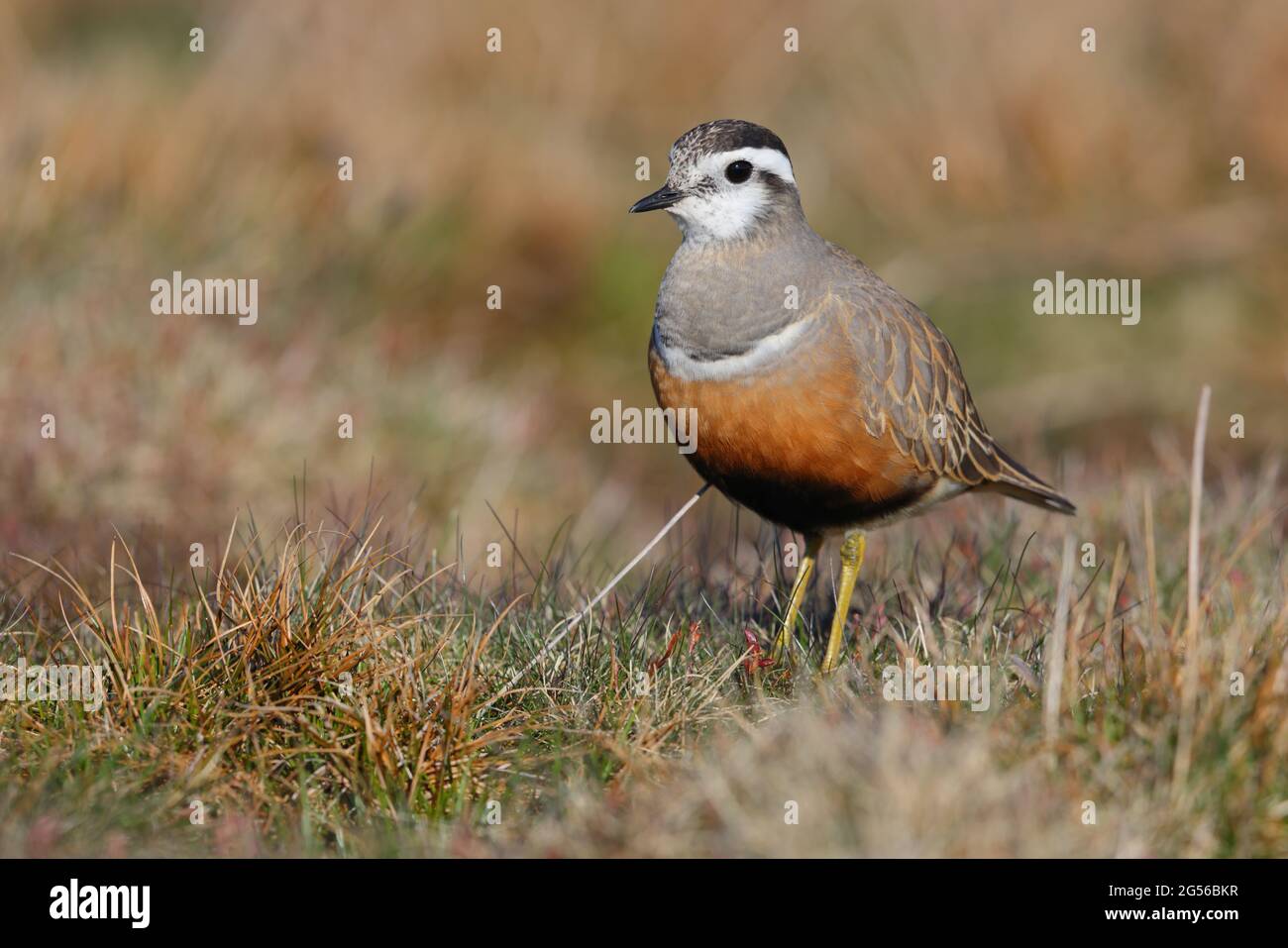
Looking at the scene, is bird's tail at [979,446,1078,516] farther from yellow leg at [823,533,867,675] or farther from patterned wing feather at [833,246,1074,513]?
yellow leg at [823,533,867,675]

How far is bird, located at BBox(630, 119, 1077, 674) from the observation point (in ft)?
17.2

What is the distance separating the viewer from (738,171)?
552 centimetres

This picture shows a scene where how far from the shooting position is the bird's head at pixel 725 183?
18.0ft

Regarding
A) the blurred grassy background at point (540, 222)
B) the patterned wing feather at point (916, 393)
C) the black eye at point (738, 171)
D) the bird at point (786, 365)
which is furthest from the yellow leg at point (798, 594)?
the blurred grassy background at point (540, 222)

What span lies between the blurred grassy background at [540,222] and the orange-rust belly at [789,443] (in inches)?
109

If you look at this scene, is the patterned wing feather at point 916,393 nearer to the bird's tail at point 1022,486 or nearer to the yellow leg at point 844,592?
the bird's tail at point 1022,486

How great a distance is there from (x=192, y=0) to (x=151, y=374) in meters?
7.85

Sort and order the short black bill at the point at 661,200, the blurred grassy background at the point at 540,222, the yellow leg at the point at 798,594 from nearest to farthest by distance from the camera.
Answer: the yellow leg at the point at 798,594 → the short black bill at the point at 661,200 → the blurred grassy background at the point at 540,222

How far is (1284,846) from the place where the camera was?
3.78 metres

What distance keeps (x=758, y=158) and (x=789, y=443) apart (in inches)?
42.3

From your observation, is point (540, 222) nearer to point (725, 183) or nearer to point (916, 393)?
point (725, 183)

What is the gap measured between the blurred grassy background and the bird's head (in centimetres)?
303

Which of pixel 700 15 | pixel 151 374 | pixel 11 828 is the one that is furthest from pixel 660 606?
pixel 700 15

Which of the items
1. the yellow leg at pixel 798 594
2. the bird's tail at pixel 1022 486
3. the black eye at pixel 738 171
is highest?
the black eye at pixel 738 171
